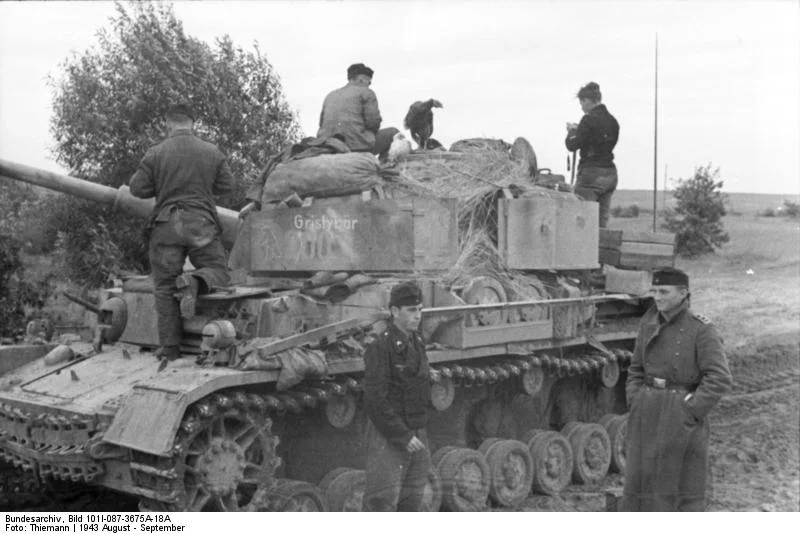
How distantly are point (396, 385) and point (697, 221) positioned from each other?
18.0 m

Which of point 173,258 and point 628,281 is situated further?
point 628,281

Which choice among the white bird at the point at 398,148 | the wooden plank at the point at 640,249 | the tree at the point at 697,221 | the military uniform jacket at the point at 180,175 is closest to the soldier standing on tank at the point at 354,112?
the white bird at the point at 398,148

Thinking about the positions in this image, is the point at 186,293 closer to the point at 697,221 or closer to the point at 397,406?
the point at 397,406

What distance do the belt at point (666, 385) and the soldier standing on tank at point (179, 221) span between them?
10.5ft

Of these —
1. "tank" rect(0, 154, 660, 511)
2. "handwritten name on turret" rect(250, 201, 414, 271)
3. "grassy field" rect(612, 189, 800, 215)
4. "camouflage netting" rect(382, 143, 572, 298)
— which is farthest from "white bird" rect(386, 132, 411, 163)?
"grassy field" rect(612, 189, 800, 215)

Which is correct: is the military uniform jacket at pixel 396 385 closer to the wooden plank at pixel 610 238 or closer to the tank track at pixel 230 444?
the tank track at pixel 230 444

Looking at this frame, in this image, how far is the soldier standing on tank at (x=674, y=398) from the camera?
5941 mm

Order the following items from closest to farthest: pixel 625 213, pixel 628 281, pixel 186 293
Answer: pixel 186 293
pixel 628 281
pixel 625 213

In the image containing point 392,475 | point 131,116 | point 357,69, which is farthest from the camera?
point 131,116

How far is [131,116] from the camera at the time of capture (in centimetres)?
1205

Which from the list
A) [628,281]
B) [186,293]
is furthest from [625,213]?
[186,293]

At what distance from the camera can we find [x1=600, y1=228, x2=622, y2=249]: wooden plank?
397 inches

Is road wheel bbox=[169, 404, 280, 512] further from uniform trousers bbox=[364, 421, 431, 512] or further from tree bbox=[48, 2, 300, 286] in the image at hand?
tree bbox=[48, 2, 300, 286]

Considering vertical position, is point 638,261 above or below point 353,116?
below
